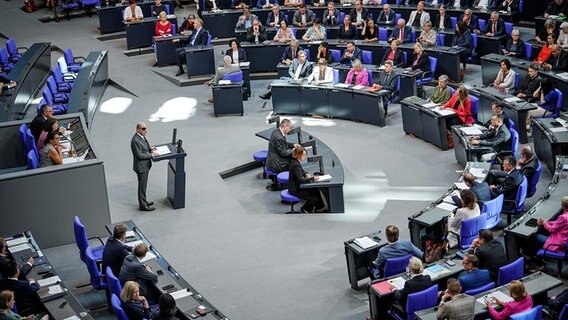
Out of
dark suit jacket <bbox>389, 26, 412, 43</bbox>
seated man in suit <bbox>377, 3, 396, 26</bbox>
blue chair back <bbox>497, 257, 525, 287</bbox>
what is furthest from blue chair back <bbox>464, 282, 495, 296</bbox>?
seated man in suit <bbox>377, 3, 396, 26</bbox>

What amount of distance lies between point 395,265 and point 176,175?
487cm

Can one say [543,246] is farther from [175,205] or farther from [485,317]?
[175,205]

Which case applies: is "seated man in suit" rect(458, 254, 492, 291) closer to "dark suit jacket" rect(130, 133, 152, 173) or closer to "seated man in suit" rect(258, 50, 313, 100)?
"dark suit jacket" rect(130, 133, 152, 173)

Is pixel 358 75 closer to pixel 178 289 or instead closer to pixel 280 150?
pixel 280 150

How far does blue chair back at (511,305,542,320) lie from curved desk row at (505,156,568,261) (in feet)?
7.93

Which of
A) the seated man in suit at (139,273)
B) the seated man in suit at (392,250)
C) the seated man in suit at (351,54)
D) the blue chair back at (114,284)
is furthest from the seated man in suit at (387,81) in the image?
the blue chair back at (114,284)

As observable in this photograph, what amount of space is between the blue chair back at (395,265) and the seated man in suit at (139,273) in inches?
121

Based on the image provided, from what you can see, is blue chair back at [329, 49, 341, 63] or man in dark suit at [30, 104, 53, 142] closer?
man in dark suit at [30, 104, 53, 142]

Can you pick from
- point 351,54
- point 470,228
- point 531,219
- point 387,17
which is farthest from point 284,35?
point 531,219

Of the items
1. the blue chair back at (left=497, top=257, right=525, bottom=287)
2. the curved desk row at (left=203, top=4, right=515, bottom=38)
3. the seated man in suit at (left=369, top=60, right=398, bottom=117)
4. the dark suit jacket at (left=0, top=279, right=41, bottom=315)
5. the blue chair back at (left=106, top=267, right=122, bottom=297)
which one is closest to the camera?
the blue chair back at (left=106, top=267, right=122, bottom=297)

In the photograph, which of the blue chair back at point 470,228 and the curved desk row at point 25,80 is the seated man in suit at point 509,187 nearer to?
the blue chair back at point 470,228

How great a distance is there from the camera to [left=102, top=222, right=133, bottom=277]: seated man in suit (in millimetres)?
11859

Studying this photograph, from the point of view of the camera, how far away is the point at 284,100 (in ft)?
65.8

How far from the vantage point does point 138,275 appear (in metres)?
11.3
